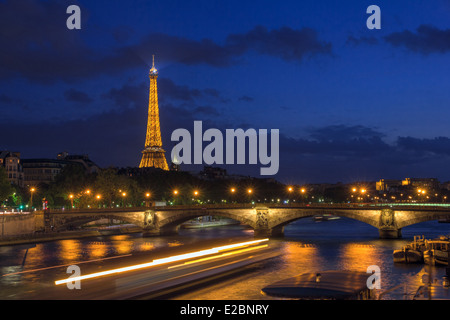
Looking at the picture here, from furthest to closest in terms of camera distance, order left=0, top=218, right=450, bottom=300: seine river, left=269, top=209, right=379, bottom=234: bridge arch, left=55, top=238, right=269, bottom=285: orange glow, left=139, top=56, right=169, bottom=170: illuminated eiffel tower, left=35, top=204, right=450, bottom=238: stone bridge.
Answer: left=139, top=56, right=169, bottom=170: illuminated eiffel tower
left=269, top=209, right=379, bottom=234: bridge arch
left=35, top=204, right=450, bottom=238: stone bridge
left=0, top=218, right=450, bottom=300: seine river
left=55, top=238, right=269, bottom=285: orange glow

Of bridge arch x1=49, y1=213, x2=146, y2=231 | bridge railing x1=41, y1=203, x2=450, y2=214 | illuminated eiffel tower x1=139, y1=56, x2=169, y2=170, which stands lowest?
bridge arch x1=49, y1=213, x2=146, y2=231

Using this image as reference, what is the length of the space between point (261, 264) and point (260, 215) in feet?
106

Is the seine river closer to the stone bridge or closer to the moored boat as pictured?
the stone bridge

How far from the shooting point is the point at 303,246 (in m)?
59.3

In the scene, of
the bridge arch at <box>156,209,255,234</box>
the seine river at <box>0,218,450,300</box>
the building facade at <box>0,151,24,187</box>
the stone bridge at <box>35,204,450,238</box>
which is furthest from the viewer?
the building facade at <box>0,151,24,187</box>

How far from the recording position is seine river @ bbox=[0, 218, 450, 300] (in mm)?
31656

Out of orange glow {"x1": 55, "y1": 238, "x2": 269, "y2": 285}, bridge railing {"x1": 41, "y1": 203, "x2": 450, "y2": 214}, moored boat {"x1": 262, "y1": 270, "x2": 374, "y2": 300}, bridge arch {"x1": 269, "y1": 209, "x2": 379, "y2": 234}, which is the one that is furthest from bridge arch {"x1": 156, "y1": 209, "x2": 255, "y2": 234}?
moored boat {"x1": 262, "y1": 270, "x2": 374, "y2": 300}

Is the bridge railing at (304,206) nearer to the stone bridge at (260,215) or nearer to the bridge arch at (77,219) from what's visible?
the stone bridge at (260,215)

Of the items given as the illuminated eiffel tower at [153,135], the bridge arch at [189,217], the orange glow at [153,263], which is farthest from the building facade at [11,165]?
the orange glow at [153,263]

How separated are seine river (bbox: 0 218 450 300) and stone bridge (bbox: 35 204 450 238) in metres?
2.56

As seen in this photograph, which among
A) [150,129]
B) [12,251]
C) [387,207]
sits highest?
[150,129]
